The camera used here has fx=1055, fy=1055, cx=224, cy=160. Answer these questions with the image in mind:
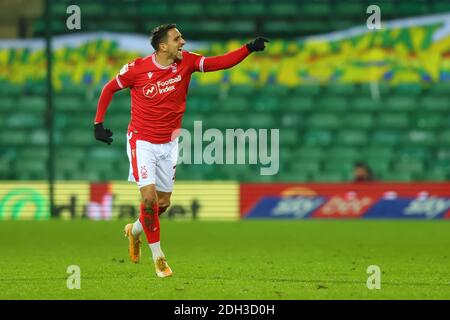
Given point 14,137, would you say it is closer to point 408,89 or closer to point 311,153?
point 311,153

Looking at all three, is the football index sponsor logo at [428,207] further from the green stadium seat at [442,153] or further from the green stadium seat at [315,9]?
the green stadium seat at [315,9]

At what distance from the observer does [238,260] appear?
12.2 metres

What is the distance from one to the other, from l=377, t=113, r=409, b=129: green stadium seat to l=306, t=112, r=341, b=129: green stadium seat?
102cm

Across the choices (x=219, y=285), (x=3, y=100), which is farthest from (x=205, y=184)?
(x=219, y=285)

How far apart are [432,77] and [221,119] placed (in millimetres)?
5397

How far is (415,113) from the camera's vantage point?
25672 mm

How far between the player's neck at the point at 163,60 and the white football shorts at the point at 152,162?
773 mm

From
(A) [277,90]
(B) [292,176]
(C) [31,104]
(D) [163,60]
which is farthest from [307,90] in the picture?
(D) [163,60]

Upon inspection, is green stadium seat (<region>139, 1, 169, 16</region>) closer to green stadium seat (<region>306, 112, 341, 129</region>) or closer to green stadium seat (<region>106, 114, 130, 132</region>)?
green stadium seat (<region>106, 114, 130, 132</region>)

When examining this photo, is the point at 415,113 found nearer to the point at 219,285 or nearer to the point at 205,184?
the point at 205,184

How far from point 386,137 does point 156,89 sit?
15.5 metres

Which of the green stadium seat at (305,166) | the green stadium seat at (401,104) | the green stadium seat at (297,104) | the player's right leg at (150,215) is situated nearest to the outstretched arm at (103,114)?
the player's right leg at (150,215)

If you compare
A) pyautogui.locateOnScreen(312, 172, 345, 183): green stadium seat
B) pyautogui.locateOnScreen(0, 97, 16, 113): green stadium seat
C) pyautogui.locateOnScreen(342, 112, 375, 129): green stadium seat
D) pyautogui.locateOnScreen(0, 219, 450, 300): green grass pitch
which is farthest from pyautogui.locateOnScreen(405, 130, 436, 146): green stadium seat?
pyautogui.locateOnScreen(0, 97, 16, 113): green stadium seat
